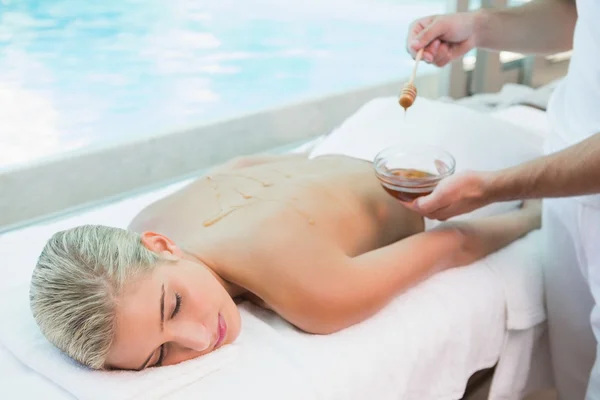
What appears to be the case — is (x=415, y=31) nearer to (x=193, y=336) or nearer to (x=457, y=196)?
(x=457, y=196)

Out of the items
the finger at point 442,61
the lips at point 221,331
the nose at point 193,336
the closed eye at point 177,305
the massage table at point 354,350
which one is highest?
the finger at point 442,61

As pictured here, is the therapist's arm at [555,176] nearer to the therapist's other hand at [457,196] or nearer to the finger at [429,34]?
the therapist's other hand at [457,196]

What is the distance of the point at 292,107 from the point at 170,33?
0.61 m

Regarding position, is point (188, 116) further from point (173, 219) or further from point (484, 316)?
point (484, 316)

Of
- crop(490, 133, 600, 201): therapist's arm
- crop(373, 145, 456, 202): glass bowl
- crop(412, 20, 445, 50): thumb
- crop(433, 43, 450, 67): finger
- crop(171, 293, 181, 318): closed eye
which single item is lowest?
crop(171, 293, 181, 318): closed eye

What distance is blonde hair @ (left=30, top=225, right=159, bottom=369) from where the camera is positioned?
1.20 meters

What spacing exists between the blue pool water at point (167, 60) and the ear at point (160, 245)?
42.5 inches

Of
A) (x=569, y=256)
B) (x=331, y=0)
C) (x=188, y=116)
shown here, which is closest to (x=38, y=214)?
(x=188, y=116)

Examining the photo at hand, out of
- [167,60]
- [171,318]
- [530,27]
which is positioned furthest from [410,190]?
[167,60]

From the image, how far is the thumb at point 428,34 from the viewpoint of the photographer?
1.78 meters

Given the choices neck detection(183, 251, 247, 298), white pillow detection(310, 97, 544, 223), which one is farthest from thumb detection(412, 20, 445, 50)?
neck detection(183, 251, 247, 298)

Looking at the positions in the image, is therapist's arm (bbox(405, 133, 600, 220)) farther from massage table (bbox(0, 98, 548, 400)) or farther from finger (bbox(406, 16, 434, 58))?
finger (bbox(406, 16, 434, 58))

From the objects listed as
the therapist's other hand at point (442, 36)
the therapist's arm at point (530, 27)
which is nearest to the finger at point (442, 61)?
the therapist's other hand at point (442, 36)

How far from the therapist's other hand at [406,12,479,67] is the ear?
838mm
